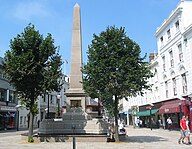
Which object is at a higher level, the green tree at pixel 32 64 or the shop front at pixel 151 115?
the green tree at pixel 32 64

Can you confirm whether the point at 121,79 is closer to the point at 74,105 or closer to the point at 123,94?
the point at 123,94

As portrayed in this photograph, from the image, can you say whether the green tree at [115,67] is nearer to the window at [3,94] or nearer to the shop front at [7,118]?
the shop front at [7,118]

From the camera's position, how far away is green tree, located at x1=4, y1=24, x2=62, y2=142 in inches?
599

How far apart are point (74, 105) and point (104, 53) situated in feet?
18.5

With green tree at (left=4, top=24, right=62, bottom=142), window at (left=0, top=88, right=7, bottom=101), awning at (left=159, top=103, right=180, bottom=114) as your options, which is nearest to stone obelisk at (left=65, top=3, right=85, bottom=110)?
green tree at (left=4, top=24, right=62, bottom=142)

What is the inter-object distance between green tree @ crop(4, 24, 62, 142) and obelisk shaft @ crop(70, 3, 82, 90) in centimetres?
349

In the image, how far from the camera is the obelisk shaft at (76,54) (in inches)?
779

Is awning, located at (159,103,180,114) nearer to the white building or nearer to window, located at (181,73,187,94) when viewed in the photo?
the white building

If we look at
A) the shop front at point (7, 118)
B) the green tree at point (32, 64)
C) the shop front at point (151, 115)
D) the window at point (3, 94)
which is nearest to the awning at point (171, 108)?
the shop front at point (151, 115)

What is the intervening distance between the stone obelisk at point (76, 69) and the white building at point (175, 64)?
13.0 metres

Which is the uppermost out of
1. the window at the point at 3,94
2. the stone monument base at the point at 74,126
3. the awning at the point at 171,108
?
the window at the point at 3,94

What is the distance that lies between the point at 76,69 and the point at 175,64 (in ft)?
50.8

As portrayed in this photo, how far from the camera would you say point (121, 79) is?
597 inches

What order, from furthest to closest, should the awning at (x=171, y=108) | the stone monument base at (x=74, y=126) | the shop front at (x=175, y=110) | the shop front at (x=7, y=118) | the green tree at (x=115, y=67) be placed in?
the shop front at (x=7, y=118) < the awning at (x=171, y=108) < the shop front at (x=175, y=110) < the stone monument base at (x=74, y=126) < the green tree at (x=115, y=67)
